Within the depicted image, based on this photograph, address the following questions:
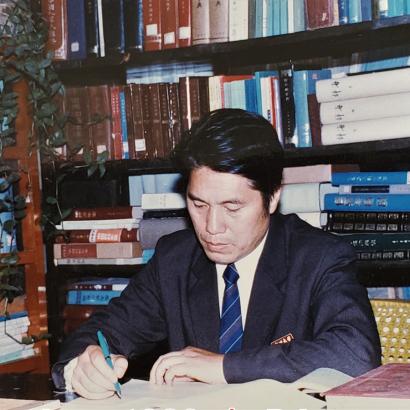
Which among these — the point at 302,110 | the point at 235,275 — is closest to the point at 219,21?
the point at 302,110

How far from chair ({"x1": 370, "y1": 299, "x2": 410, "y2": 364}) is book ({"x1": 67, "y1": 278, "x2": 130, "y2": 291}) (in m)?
1.14

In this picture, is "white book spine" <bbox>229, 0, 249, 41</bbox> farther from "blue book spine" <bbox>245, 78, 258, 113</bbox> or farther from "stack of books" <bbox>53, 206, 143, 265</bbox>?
"stack of books" <bbox>53, 206, 143, 265</bbox>

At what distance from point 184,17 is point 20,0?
66 centimetres

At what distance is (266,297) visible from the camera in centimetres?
171

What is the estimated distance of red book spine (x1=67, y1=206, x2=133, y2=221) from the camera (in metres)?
2.76

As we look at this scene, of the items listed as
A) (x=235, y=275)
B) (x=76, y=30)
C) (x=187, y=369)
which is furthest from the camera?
(x=76, y=30)

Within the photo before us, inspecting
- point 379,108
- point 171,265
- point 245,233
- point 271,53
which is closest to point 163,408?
point 245,233

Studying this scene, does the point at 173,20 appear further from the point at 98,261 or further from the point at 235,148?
the point at 235,148

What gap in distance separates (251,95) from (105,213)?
75 cm

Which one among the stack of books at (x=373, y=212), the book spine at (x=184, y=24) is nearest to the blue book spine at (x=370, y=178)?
the stack of books at (x=373, y=212)

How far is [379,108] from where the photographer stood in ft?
7.22

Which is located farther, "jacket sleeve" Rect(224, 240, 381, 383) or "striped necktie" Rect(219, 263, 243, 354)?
"striped necktie" Rect(219, 263, 243, 354)

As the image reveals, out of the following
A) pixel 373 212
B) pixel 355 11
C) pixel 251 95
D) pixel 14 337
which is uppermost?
pixel 355 11

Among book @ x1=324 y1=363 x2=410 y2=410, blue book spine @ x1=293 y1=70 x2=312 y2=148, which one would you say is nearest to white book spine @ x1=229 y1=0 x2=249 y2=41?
blue book spine @ x1=293 y1=70 x2=312 y2=148
